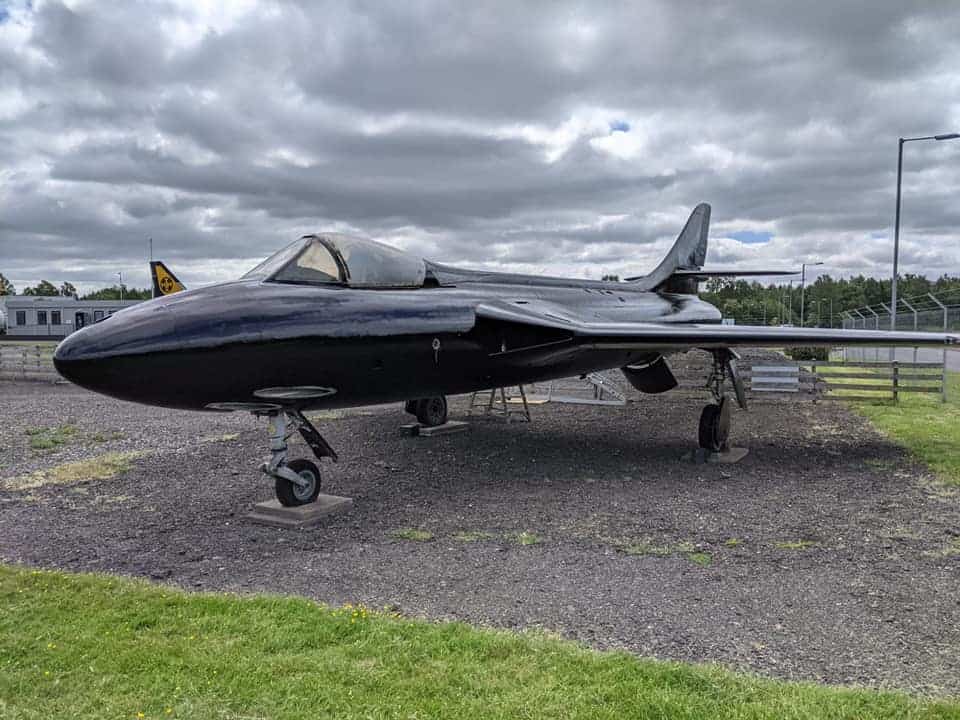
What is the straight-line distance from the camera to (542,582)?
5566mm

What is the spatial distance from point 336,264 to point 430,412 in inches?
222

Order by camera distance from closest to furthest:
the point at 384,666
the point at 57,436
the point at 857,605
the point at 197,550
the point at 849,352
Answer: the point at 384,666 → the point at 857,605 → the point at 197,550 → the point at 57,436 → the point at 849,352

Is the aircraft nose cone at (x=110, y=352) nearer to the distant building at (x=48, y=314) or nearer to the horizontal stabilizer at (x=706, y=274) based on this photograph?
the horizontal stabilizer at (x=706, y=274)

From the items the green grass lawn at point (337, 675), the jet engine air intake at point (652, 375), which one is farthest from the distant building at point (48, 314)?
the green grass lawn at point (337, 675)

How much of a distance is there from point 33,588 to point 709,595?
4.93 m

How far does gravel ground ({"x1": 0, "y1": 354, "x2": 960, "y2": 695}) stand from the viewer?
466cm

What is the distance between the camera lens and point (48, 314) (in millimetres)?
64312

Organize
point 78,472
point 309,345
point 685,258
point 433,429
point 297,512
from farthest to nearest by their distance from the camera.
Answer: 1. point 685,258
2. point 433,429
3. point 78,472
4. point 297,512
5. point 309,345

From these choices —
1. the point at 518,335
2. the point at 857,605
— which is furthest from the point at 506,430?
the point at 857,605

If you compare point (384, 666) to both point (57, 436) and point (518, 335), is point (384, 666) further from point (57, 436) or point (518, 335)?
point (57, 436)

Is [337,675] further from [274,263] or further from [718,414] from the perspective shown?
[718,414]

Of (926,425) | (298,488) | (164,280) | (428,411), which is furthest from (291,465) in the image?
(164,280)

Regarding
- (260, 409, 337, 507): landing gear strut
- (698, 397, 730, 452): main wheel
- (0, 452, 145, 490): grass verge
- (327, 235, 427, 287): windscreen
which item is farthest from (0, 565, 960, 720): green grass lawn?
(698, 397, 730, 452): main wheel

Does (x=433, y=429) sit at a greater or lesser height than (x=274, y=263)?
lesser
